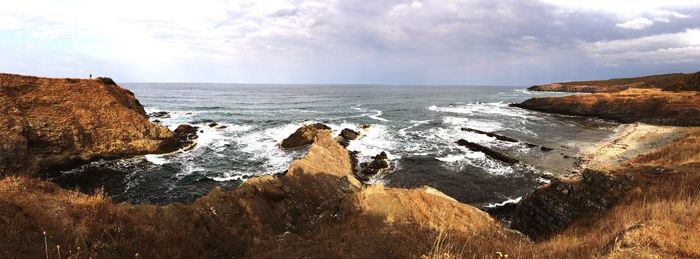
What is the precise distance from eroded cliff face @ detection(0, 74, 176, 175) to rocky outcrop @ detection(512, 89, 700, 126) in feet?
212

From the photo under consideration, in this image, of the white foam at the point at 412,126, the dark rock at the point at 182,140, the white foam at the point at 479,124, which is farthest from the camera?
the white foam at the point at 479,124

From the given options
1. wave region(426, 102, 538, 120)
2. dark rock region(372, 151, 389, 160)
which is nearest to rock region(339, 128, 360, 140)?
dark rock region(372, 151, 389, 160)

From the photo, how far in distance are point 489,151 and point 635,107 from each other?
42356 mm

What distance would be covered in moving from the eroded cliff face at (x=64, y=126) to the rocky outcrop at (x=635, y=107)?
2550 inches

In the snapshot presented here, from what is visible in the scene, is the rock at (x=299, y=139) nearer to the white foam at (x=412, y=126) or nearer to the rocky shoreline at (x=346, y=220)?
the rocky shoreline at (x=346, y=220)

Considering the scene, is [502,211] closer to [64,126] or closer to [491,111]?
[64,126]

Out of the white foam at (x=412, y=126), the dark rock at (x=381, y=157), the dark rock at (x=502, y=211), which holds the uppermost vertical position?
the white foam at (x=412, y=126)

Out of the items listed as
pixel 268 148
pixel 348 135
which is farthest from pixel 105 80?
pixel 348 135

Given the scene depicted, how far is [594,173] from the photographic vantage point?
14227mm

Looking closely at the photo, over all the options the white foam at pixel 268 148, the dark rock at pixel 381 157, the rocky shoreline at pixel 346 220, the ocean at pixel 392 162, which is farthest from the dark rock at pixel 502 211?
the white foam at pixel 268 148

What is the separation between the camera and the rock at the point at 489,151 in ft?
100

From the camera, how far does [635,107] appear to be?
57250mm

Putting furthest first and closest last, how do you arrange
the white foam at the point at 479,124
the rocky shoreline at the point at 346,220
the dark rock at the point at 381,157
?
the white foam at the point at 479,124 < the dark rock at the point at 381,157 < the rocky shoreline at the point at 346,220

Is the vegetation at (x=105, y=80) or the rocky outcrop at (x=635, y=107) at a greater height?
the vegetation at (x=105, y=80)
